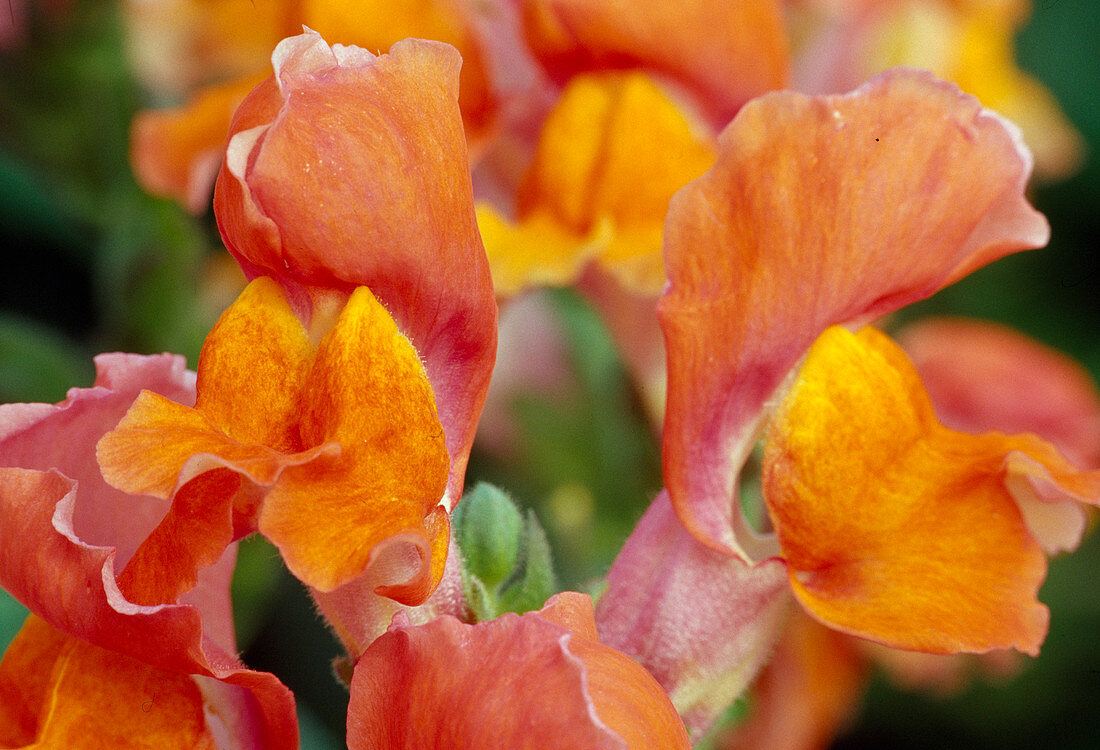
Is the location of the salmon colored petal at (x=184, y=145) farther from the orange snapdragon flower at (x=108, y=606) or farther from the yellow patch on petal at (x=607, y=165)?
the orange snapdragon flower at (x=108, y=606)

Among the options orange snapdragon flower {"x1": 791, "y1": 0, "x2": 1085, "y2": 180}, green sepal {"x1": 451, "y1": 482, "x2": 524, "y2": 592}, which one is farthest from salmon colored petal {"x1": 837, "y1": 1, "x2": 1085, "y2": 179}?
green sepal {"x1": 451, "y1": 482, "x2": 524, "y2": 592}

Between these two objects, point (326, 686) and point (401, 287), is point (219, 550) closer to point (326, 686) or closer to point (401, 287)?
point (401, 287)

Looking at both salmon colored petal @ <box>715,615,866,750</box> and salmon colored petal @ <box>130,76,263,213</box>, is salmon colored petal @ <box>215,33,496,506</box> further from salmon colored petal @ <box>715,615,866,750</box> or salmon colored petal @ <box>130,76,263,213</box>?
salmon colored petal @ <box>715,615,866,750</box>

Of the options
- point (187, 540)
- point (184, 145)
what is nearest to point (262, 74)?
point (184, 145)

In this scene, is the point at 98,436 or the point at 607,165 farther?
the point at 607,165

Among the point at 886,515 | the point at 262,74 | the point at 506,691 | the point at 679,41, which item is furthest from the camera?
the point at 262,74

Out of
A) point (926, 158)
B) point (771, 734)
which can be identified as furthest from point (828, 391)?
point (771, 734)

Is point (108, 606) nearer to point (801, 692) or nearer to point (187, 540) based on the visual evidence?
point (187, 540)
